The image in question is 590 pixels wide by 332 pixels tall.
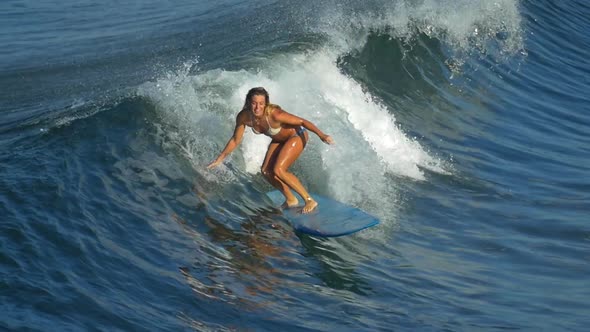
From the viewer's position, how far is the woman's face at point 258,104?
9.18 metres

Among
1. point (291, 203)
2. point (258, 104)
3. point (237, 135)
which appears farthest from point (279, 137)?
point (291, 203)

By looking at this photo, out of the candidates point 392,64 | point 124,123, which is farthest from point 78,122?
point 392,64

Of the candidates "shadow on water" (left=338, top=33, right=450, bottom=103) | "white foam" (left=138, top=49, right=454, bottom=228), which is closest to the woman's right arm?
"white foam" (left=138, top=49, right=454, bottom=228)

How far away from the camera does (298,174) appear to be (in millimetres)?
11453

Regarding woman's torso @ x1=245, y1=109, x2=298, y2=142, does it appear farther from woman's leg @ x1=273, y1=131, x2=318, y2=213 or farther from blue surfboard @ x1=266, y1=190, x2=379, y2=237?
blue surfboard @ x1=266, y1=190, x2=379, y2=237

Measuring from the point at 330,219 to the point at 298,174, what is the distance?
2.03 m

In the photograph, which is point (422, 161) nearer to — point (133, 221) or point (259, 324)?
point (133, 221)

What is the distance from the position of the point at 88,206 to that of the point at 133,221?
0.47 meters

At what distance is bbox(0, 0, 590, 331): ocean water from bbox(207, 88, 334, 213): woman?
0.38 metres

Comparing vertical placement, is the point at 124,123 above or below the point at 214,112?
below

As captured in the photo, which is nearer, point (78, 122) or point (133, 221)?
point (133, 221)

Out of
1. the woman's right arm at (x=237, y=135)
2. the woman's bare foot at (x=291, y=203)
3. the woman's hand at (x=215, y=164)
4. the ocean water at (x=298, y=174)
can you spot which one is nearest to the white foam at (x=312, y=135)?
the ocean water at (x=298, y=174)

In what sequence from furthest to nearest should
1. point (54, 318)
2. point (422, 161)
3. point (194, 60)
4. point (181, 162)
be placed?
1. point (194, 60)
2. point (422, 161)
3. point (181, 162)
4. point (54, 318)

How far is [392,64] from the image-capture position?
55.3ft
